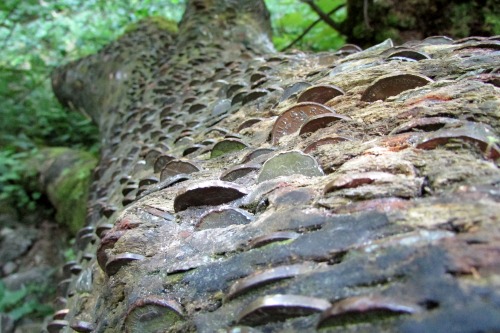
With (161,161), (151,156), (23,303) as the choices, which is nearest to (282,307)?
(161,161)

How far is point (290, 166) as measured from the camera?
1186 millimetres

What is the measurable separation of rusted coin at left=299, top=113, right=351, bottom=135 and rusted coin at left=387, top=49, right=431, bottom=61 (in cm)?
56

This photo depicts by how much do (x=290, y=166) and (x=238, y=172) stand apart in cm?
18

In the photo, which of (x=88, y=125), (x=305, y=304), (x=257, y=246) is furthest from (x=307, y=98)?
(x=88, y=125)

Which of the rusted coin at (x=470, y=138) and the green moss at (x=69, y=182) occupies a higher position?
the rusted coin at (x=470, y=138)

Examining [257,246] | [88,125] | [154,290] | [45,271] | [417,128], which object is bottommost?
[45,271]

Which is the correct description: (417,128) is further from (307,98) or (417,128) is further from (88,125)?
(88,125)

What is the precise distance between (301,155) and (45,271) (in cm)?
511

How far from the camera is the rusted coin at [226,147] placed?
5.48 ft

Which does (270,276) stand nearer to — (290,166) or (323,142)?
(290,166)

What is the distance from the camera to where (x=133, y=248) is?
A: 121cm

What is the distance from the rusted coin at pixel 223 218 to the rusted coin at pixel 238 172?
0.18 m

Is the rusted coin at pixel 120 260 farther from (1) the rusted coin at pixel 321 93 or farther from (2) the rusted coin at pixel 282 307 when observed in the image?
(1) the rusted coin at pixel 321 93

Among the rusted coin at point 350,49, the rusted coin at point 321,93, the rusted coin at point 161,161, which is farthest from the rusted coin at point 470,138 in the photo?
the rusted coin at point 350,49
